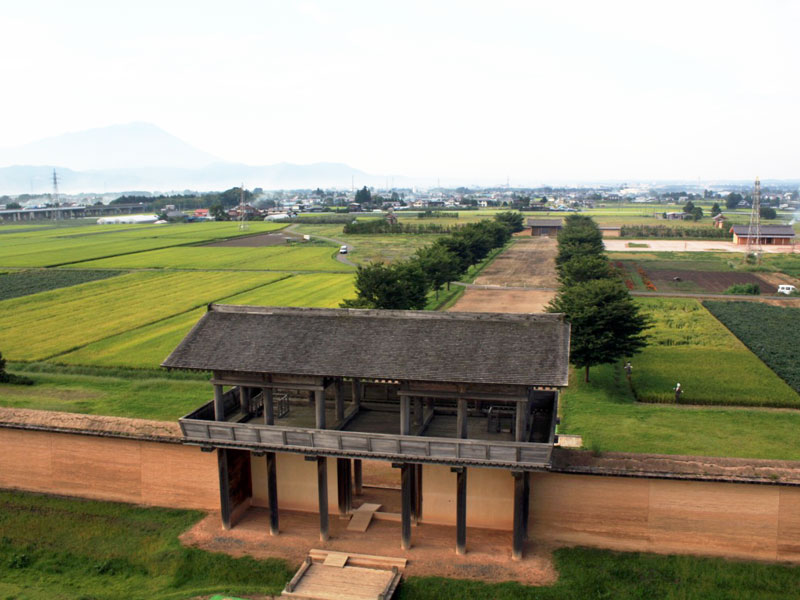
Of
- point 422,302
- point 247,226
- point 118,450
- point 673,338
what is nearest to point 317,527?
point 118,450

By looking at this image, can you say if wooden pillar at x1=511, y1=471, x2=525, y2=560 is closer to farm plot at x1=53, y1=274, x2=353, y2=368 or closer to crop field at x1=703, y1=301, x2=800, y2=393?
crop field at x1=703, y1=301, x2=800, y2=393

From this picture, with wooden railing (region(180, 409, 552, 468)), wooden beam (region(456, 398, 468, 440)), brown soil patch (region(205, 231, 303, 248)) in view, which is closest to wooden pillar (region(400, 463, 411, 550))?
wooden railing (region(180, 409, 552, 468))

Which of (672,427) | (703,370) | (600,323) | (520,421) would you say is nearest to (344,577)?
(520,421)

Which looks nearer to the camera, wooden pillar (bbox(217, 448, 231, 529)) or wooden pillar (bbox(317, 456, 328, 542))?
wooden pillar (bbox(317, 456, 328, 542))

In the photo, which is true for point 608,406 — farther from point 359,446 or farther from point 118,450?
point 118,450

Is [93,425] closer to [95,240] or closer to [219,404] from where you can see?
[219,404]

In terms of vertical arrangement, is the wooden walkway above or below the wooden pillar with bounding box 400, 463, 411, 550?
below

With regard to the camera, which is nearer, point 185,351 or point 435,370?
point 435,370
